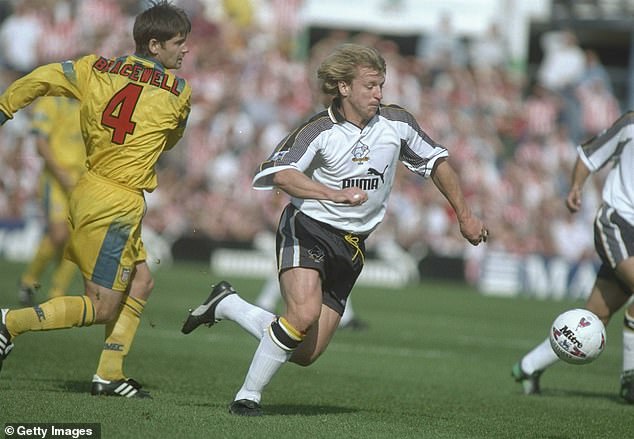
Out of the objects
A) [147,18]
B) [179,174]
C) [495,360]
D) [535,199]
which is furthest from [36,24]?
[147,18]

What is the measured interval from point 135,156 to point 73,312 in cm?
110

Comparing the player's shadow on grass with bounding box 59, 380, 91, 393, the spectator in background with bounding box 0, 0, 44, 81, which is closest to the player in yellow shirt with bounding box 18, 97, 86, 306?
the player's shadow on grass with bounding box 59, 380, 91, 393

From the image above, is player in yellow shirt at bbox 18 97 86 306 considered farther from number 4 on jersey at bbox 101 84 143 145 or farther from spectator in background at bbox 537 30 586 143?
spectator in background at bbox 537 30 586 143

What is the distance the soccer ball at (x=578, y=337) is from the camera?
8.34 metres

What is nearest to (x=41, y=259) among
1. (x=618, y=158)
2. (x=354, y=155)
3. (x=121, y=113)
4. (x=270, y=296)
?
(x=270, y=296)

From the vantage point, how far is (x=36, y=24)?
2409 cm

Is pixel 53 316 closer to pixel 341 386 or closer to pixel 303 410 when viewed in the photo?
pixel 303 410

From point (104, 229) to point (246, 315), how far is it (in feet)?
3.64

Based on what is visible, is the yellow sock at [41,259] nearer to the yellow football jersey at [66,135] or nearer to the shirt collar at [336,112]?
the yellow football jersey at [66,135]

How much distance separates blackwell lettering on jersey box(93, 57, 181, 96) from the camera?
7.59 meters

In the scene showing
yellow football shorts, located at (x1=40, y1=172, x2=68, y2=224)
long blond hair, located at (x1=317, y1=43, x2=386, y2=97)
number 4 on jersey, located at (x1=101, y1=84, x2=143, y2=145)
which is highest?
long blond hair, located at (x1=317, y1=43, x2=386, y2=97)

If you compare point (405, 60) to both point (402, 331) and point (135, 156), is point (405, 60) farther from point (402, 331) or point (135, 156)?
point (135, 156)

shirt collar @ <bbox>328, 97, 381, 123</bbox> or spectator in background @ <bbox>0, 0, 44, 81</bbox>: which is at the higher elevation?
shirt collar @ <bbox>328, 97, 381, 123</bbox>

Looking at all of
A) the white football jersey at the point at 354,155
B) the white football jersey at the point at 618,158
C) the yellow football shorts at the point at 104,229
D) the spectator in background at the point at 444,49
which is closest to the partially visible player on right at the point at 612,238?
the white football jersey at the point at 618,158
